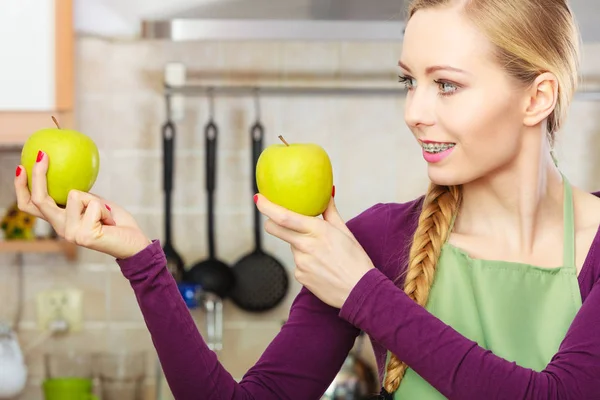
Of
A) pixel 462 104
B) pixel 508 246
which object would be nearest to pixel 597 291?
pixel 508 246

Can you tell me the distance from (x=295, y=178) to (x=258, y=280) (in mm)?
1587

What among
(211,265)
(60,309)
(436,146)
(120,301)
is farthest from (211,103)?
(436,146)

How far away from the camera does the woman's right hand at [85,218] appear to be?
109cm

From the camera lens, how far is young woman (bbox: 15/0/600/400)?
109 centimetres

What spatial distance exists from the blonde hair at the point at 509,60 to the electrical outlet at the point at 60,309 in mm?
1618

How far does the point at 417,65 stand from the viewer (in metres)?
1.17

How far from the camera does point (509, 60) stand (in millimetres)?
1186

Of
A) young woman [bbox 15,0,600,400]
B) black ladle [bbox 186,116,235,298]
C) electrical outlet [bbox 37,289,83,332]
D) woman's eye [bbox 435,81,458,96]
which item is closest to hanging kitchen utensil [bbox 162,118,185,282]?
black ladle [bbox 186,116,235,298]

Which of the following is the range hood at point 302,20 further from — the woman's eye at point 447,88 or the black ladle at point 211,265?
the woman's eye at point 447,88

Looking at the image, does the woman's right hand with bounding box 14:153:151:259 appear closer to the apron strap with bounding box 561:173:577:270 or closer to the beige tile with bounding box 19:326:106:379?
the apron strap with bounding box 561:173:577:270

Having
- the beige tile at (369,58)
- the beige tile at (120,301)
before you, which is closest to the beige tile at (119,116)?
the beige tile at (120,301)

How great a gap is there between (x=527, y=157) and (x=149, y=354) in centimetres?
169

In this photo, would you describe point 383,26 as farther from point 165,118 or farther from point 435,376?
point 435,376

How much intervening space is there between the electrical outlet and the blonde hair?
162cm
